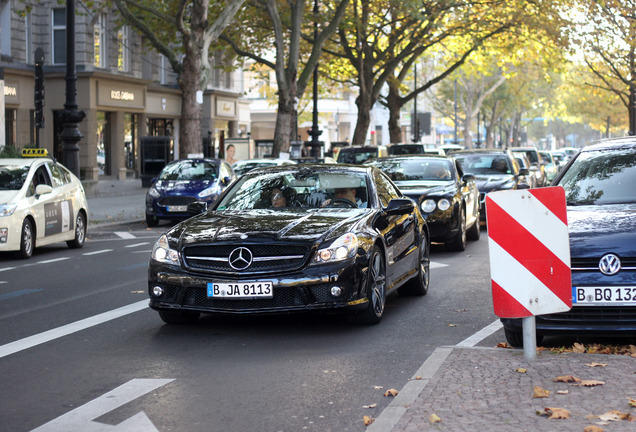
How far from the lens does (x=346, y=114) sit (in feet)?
329

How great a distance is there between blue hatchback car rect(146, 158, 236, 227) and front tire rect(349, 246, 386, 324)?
1450cm

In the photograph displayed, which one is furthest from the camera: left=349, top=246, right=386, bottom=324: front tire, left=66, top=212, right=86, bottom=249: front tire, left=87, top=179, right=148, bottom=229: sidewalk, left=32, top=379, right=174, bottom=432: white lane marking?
left=87, top=179, right=148, bottom=229: sidewalk

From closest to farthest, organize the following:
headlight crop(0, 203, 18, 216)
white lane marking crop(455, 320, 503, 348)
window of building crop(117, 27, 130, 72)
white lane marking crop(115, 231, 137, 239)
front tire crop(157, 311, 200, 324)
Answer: white lane marking crop(455, 320, 503, 348), front tire crop(157, 311, 200, 324), headlight crop(0, 203, 18, 216), white lane marking crop(115, 231, 137, 239), window of building crop(117, 27, 130, 72)

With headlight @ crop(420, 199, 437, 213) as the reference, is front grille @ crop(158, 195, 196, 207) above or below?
below

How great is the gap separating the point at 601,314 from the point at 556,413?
1958 millimetres

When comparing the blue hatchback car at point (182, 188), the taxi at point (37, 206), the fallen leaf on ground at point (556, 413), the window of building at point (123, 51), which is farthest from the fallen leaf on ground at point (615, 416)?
the window of building at point (123, 51)

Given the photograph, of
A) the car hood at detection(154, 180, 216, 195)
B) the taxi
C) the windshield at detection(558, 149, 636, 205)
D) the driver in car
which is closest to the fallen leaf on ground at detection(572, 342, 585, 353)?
the windshield at detection(558, 149, 636, 205)

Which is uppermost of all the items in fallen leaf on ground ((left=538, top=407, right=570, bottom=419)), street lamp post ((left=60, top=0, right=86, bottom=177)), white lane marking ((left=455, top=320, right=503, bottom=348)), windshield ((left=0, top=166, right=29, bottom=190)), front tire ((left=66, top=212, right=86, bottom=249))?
street lamp post ((left=60, top=0, right=86, bottom=177))

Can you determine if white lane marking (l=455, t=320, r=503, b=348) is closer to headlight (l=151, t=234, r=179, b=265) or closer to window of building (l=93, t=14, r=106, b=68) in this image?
headlight (l=151, t=234, r=179, b=265)

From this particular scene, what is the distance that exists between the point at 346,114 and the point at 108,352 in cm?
9311

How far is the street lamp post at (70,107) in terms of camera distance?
76.8 ft

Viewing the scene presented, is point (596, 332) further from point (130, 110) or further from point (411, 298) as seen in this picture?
point (130, 110)

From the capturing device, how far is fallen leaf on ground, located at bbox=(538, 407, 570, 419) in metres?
5.50

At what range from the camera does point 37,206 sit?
16.2 metres
